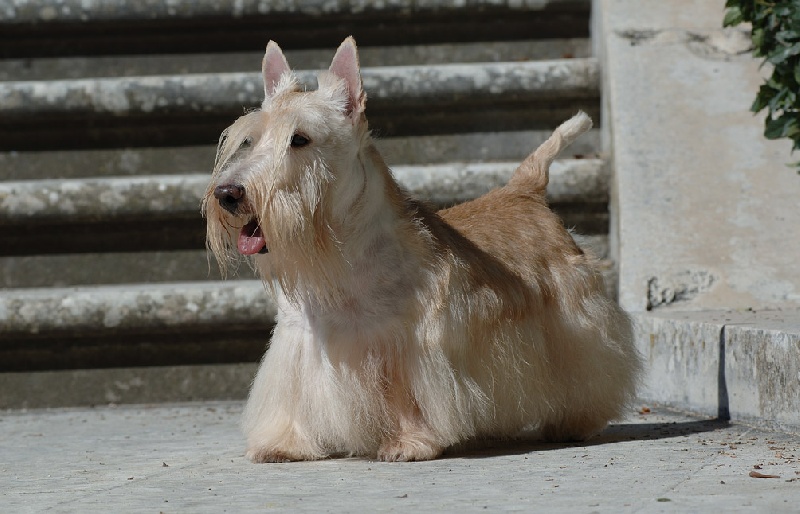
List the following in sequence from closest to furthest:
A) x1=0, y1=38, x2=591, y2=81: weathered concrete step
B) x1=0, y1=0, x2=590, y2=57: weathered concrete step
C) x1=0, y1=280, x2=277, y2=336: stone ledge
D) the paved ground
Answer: the paved ground
x1=0, y1=280, x2=277, y2=336: stone ledge
x1=0, y1=0, x2=590, y2=57: weathered concrete step
x1=0, y1=38, x2=591, y2=81: weathered concrete step

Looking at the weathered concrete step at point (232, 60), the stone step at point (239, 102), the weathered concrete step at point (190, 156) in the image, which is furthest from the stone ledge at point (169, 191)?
the weathered concrete step at point (232, 60)

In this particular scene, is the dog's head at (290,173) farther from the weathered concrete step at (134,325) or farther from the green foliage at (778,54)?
the weathered concrete step at (134,325)

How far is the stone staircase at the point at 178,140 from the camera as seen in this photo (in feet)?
22.0

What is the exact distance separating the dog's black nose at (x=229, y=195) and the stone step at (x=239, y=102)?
3.08 meters

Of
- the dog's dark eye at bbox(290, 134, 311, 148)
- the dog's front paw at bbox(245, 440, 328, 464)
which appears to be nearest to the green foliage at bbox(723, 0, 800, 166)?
the dog's dark eye at bbox(290, 134, 311, 148)

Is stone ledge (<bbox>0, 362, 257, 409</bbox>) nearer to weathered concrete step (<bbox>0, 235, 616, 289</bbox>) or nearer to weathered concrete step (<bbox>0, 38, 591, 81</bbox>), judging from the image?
weathered concrete step (<bbox>0, 235, 616, 289</bbox>)

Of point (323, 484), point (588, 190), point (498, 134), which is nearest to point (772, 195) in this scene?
point (588, 190)

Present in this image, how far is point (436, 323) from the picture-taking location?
423 centimetres

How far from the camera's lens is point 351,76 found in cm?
433

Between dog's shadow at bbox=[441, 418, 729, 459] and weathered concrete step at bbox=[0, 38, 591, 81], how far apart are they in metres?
3.09

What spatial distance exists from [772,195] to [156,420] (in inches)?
124

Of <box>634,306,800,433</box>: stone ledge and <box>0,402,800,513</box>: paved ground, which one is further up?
<box>634,306,800,433</box>: stone ledge

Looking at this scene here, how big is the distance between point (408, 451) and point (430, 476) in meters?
0.38

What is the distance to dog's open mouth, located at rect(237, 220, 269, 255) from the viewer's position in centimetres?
412
